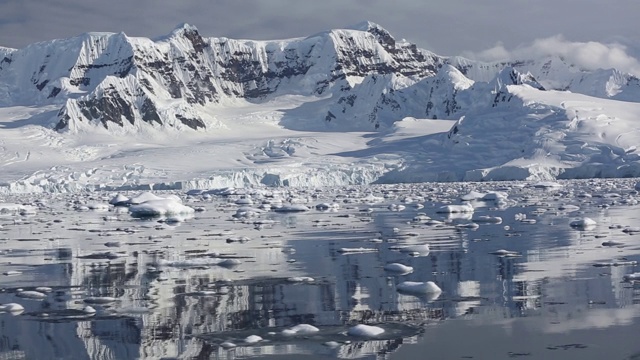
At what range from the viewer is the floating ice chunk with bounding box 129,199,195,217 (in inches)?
1613

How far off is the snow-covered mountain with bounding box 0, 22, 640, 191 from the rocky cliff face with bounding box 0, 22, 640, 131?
31 centimetres

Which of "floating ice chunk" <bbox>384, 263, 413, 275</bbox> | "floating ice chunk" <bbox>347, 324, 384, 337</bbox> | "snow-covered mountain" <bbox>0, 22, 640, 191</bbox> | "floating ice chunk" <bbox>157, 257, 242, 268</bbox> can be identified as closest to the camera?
"floating ice chunk" <bbox>347, 324, 384, 337</bbox>

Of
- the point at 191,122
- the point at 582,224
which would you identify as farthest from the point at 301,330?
the point at 191,122

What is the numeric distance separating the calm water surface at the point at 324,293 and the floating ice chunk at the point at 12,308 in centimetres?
18

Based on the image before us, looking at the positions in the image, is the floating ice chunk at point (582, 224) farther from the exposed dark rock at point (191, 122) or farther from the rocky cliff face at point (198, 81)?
the exposed dark rock at point (191, 122)

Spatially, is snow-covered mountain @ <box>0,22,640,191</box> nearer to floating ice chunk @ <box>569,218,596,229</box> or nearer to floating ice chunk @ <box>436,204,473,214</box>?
floating ice chunk @ <box>436,204,473,214</box>

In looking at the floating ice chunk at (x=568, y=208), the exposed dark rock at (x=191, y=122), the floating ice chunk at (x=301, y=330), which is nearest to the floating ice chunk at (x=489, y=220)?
the floating ice chunk at (x=568, y=208)

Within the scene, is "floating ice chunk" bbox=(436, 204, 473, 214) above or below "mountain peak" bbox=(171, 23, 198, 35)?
below

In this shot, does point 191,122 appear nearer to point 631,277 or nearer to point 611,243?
point 611,243

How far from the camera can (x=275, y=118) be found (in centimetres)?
16762

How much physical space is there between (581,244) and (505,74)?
118 meters

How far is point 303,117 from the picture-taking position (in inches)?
6752

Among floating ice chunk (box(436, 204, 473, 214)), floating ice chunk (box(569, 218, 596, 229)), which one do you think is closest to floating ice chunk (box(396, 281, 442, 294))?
floating ice chunk (box(569, 218, 596, 229))

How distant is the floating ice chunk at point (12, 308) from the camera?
1403cm
